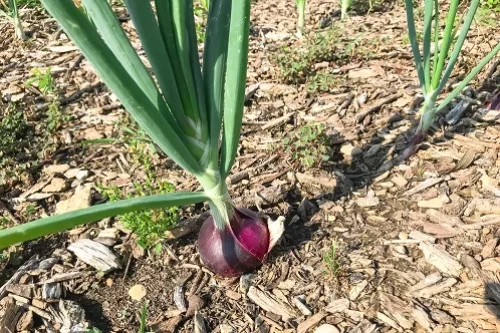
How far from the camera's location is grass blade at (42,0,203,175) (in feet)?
3.31

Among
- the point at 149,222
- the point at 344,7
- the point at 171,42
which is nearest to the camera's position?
the point at 171,42

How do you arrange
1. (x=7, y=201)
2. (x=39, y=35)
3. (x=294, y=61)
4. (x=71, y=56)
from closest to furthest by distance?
(x=7, y=201), (x=294, y=61), (x=71, y=56), (x=39, y=35)

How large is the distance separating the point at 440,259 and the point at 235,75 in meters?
0.88

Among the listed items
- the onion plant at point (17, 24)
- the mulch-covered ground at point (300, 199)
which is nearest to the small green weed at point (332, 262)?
the mulch-covered ground at point (300, 199)

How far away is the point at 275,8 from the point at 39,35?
1337 millimetres

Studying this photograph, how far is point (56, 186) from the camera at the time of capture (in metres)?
2.11

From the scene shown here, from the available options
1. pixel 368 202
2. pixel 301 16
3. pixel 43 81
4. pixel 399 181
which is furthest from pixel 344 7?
pixel 43 81

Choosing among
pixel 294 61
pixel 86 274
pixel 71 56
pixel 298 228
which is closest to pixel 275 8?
pixel 294 61

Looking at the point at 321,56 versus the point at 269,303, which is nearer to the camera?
the point at 269,303

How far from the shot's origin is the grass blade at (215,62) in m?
1.34

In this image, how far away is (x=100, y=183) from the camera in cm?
207

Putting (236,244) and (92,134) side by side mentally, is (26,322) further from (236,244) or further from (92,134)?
(92,134)

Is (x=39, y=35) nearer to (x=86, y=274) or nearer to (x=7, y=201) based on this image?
(x=7, y=201)

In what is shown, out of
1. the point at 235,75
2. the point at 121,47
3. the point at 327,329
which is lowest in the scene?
the point at 327,329
